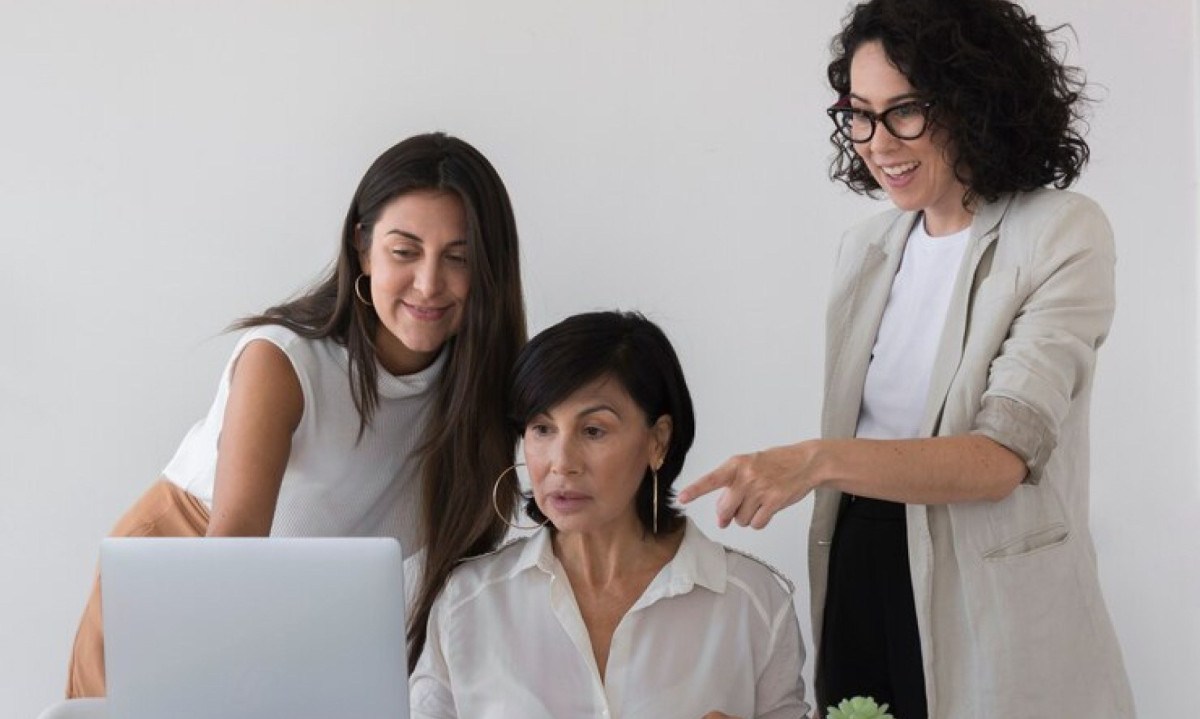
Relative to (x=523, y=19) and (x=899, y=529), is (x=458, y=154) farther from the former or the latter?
(x=523, y=19)

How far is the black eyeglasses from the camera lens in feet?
6.44

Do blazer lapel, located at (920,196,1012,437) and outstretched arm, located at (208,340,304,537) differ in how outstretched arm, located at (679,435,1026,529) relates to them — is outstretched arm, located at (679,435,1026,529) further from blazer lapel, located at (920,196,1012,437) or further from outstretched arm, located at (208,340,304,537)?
outstretched arm, located at (208,340,304,537)

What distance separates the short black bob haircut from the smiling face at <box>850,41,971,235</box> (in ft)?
1.15

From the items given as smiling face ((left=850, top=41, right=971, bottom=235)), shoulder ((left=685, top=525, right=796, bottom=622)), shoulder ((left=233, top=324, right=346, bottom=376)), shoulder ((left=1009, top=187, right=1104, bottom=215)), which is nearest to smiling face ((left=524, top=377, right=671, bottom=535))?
shoulder ((left=685, top=525, right=796, bottom=622))

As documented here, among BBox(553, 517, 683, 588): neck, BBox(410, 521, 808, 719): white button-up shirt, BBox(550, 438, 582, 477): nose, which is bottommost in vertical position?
BBox(410, 521, 808, 719): white button-up shirt

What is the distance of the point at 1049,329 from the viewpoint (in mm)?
1896

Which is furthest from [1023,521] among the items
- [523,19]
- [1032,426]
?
[523,19]

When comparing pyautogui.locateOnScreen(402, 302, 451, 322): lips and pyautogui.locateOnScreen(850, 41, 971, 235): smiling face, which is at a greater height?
pyautogui.locateOnScreen(850, 41, 971, 235): smiling face

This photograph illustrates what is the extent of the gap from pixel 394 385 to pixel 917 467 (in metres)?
0.75

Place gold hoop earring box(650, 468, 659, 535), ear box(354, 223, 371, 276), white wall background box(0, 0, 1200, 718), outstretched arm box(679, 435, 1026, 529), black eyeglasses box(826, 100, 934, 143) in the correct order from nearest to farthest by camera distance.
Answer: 1. outstretched arm box(679, 435, 1026, 529)
2. black eyeglasses box(826, 100, 934, 143)
3. gold hoop earring box(650, 468, 659, 535)
4. ear box(354, 223, 371, 276)
5. white wall background box(0, 0, 1200, 718)

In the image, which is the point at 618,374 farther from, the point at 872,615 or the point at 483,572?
the point at 872,615

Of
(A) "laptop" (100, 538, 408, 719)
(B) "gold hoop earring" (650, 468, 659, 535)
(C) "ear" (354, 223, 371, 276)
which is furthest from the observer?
(C) "ear" (354, 223, 371, 276)

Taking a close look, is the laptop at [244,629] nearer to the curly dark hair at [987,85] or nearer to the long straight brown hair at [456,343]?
the long straight brown hair at [456,343]

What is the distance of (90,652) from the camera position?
2307 millimetres
